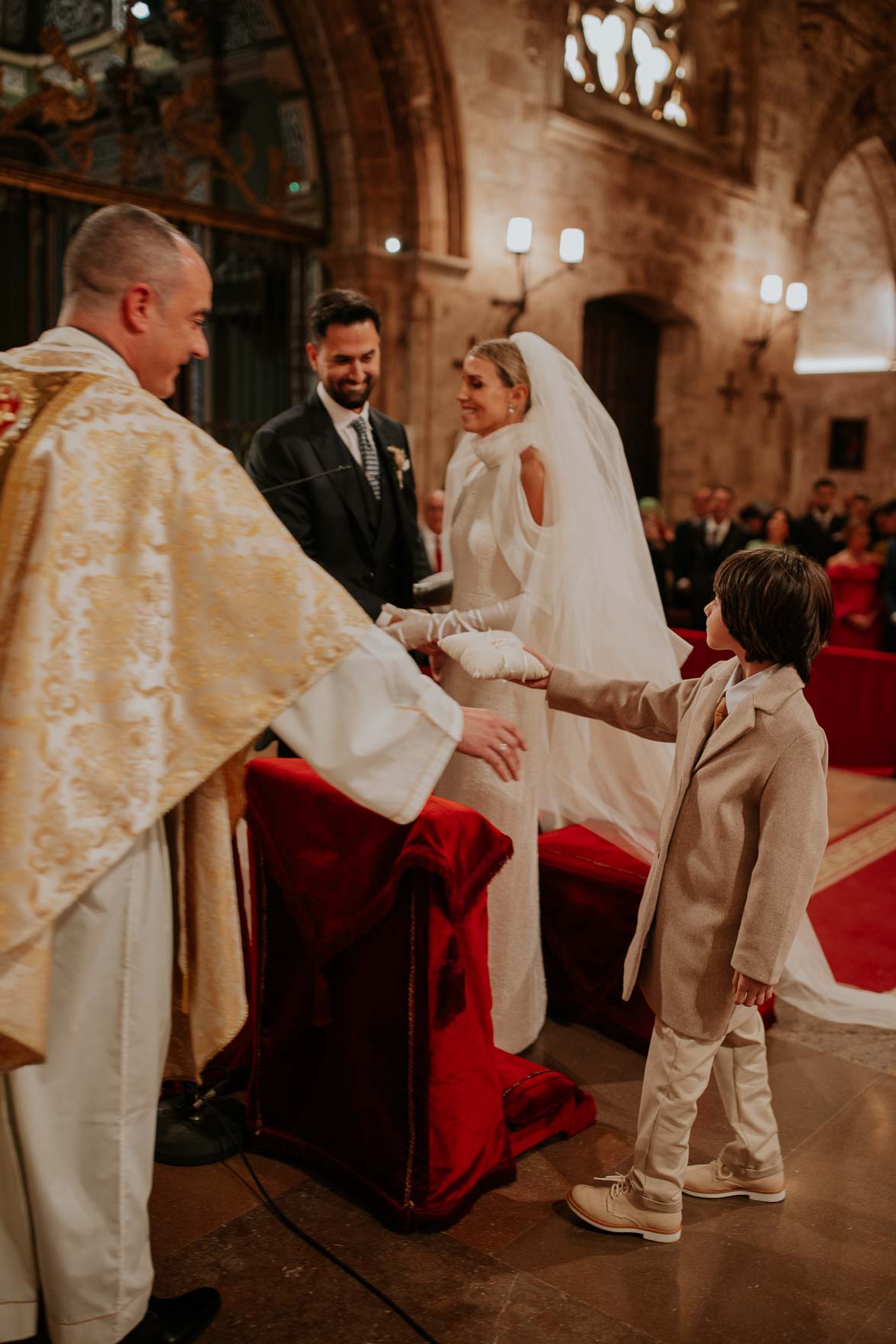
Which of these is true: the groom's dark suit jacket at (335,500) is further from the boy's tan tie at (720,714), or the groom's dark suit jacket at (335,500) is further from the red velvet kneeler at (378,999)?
the boy's tan tie at (720,714)

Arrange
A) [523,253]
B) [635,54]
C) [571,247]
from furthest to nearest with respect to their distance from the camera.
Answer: [635,54] < [571,247] < [523,253]

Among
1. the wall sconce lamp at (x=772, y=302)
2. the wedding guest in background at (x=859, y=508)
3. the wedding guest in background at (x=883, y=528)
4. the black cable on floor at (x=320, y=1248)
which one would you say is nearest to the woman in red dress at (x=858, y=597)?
the wedding guest in background at (x=883, y=528)

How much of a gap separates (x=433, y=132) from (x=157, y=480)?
6.99m

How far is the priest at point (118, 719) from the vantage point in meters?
1.71

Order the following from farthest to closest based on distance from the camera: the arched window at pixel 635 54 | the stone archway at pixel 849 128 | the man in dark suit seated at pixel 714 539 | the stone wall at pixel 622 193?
the stone archway at pixel 849 128, the arched window at pixel 635 54, the man in dark suit seated at pixel 714 539, the stone wall at pixel 622 193

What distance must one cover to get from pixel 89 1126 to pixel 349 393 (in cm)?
208

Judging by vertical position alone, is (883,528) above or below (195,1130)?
above

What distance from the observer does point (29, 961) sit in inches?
66.4

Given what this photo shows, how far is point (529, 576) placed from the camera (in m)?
3.09

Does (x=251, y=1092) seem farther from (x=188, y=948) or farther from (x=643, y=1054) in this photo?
(x=643, y=1054)

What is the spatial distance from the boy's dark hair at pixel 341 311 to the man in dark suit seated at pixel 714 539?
226 inches

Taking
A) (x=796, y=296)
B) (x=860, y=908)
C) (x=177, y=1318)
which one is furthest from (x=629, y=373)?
(x=177, y=1318)

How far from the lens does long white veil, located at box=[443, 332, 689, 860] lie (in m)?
3.09

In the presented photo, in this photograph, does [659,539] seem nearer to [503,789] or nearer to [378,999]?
[503,789]
